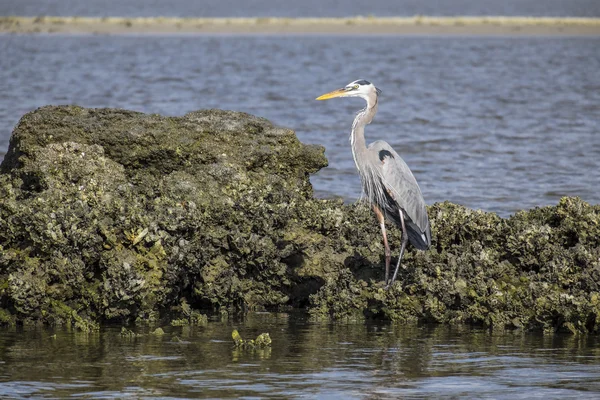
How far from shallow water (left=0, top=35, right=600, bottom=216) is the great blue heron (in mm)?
5039

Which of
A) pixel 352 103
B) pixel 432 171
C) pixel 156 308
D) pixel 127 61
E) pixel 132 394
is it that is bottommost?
pixel 132 394

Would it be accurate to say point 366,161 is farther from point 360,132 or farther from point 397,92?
point 397,92

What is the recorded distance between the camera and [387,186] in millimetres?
8789

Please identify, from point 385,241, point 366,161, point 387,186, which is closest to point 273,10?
point 366,161

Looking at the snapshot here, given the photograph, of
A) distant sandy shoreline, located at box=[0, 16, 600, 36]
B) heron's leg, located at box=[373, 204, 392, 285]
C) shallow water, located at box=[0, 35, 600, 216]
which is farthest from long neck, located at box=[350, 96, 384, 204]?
distant sandy shoreline, located at box=[0, 16, 600, 36]

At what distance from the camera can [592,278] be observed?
793 centimetres

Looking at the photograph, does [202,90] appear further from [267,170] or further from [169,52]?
[267,170]

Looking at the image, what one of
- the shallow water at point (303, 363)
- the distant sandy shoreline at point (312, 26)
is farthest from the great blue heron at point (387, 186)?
the distant sandy shoreline at point (312, 26)

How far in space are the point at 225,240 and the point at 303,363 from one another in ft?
6.07

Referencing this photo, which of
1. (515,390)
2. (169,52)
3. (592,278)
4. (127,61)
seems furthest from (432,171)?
(169,52)

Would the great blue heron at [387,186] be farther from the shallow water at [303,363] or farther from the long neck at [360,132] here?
the shallow water at [303,363]

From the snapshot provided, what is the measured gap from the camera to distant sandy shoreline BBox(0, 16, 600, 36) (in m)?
59.9

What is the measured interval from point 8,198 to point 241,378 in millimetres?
2945

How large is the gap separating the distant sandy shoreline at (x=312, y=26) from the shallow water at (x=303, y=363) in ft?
174
